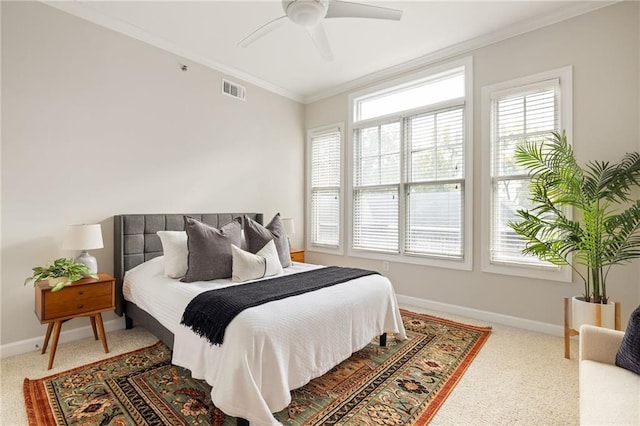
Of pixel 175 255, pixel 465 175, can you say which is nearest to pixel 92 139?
pixel 175 255

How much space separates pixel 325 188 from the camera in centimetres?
510

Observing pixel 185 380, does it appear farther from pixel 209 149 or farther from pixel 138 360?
pixel 209 149

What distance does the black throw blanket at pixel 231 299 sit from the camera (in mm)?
1812

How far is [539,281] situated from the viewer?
3162 mm

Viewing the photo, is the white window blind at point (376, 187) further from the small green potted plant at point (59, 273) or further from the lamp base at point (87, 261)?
the small green potted plant at point (59, 273)

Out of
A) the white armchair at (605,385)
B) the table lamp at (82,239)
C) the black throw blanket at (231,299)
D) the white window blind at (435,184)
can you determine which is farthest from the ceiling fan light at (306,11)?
the white armchair at (605,385)

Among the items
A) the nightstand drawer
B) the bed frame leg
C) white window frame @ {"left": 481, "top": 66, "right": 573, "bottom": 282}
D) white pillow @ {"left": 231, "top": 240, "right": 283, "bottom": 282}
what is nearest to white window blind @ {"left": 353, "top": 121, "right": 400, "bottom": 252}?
white window frame @ {"left": 481, "top": 66, "right": 573, "bottom": 282}

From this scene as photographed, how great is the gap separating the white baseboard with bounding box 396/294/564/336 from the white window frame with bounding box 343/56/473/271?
0.47 m

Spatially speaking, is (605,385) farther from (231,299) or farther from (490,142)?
(490,142)

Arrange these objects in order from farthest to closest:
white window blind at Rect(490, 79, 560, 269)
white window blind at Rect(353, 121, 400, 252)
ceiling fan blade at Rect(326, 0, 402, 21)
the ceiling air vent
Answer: white window blind at Rect(353, 121, 400, 252), the ceiling air vent, white window blind at Rect(490, 79, 560, 269), ceiling fan blade at Rect(326, 0, 402, 21)

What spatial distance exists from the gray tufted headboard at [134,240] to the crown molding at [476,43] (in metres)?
3.15

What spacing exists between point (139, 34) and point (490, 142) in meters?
3.95

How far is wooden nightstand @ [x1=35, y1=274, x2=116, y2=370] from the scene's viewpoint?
239 centimetres

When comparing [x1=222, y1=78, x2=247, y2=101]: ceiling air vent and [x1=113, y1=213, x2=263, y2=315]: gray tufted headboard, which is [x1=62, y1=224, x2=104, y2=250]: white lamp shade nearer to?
[x1=113, y1=213, x2=263, y2=315]: gray tufted headboard
